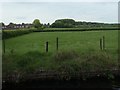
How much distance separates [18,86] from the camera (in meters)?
13.3

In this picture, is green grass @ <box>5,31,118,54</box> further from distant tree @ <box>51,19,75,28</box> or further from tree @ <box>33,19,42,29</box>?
distant tree @ <box>51,19,75,28</box>

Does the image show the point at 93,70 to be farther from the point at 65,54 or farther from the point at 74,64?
the point at 65,54

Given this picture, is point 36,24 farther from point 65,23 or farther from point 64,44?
point 64,44

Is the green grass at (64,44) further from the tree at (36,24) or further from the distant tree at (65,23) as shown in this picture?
the distant tree at (65,23)

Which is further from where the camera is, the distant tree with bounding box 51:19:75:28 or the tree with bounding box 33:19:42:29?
the distant tree with bounding box 51:19:75:28

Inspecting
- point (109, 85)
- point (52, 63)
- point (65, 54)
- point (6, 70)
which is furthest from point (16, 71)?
point (109, 85)

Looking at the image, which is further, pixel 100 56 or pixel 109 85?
pixel 100 56

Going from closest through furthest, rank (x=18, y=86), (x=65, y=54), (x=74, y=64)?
(x=18, y=86), (x=74, y=64), (x=65, y=54)

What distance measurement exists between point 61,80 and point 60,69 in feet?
1.92

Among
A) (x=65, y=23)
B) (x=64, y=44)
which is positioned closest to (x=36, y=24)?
(x=65, y=23)

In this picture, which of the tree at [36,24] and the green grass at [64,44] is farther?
the tree at [36,24]

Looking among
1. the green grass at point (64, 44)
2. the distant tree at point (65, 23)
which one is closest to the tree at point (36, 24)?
the distant tree at point (65, 23)

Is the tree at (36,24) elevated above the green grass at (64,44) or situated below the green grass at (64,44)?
above

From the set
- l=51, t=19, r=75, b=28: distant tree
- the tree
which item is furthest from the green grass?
l=51, t=19, r=75, b=28: distant tree
